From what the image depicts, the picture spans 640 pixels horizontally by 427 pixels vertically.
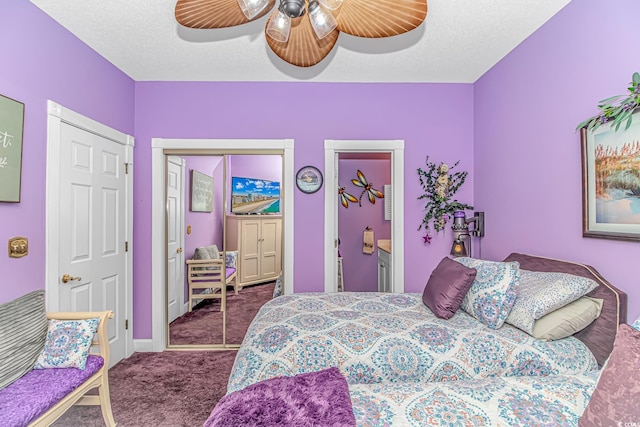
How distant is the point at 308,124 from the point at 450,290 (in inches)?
79.2

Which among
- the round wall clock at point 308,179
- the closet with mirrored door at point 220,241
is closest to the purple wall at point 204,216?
the closet with mirrored door at point 220,241

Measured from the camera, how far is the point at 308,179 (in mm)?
3098

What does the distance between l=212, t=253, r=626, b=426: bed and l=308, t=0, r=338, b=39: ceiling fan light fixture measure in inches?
59.7

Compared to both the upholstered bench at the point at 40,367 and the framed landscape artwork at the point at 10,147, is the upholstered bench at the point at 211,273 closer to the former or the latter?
the upholstered bench at the point at 40,367

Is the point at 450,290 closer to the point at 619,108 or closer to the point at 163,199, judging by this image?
the point at 619,108

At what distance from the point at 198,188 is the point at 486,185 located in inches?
110

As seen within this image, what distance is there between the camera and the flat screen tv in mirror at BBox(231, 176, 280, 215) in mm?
3166

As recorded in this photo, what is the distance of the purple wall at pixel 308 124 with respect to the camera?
10.1 ft

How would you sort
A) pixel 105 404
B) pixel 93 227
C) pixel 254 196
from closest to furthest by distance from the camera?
pixel 105 404, pixel 93 227, pixel 254 196

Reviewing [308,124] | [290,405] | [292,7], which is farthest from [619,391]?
[308,124]

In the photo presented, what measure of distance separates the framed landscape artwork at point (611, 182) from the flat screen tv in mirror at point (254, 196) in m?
2.42

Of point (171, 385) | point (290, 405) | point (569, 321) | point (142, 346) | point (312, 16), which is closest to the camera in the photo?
point (290, 405)

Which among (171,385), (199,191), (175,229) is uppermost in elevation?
(199,191)

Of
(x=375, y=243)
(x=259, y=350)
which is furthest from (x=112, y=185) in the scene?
(x=375, y=243)
